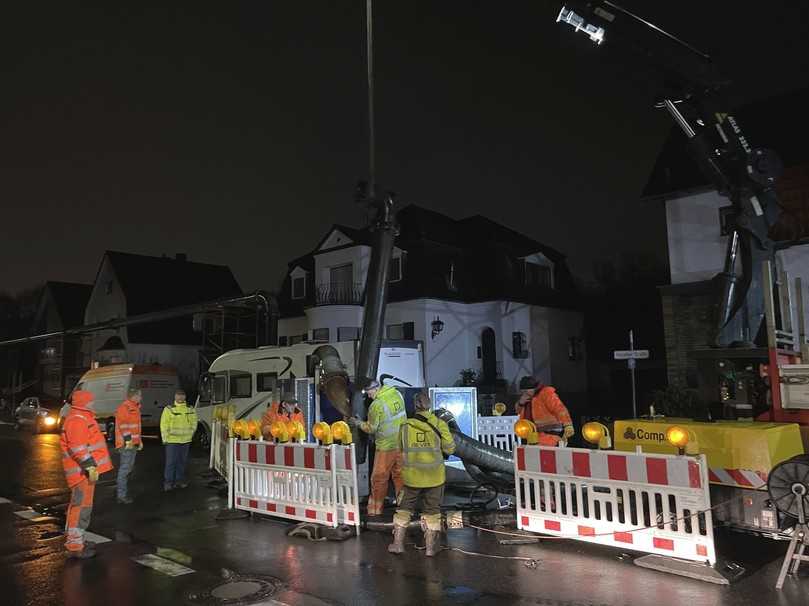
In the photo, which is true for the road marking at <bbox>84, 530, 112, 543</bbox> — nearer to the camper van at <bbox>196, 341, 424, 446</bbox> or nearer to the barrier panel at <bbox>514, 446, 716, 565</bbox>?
the camper van at <bbox>196, 341, 424, 446</bbox>

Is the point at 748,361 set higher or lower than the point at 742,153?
lower

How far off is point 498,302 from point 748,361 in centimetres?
1894

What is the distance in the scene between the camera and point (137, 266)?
41.0 metres

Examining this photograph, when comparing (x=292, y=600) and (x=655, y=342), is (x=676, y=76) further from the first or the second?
(x=655, y=342)

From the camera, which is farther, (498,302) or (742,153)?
(498,302)

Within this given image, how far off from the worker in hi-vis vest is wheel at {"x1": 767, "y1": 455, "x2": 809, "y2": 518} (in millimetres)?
9196

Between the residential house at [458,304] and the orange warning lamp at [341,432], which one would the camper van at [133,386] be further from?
the orange warning lamp at [341,432]

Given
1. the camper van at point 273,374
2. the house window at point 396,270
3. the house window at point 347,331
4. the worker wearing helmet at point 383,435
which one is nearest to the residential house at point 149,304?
the house window at point 347,331

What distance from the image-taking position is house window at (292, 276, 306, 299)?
30.7 metres

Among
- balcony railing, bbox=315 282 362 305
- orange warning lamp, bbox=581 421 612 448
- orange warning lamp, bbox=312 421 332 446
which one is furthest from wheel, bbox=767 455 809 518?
balcony railing, bbox=315 282 362 305

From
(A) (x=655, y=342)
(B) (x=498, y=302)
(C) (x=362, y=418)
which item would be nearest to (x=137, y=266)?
(B) (x=498, y=302)

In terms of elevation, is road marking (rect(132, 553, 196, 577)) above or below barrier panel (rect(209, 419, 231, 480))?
below

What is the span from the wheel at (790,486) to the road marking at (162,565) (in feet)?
19.0

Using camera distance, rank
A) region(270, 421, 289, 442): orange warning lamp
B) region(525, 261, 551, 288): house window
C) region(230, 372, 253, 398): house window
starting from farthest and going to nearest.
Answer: region(525, 261, 551, 288): house window < region(230, 372, 253, 398): house window < region(270, 421, 289, 442): orange warning lamp
